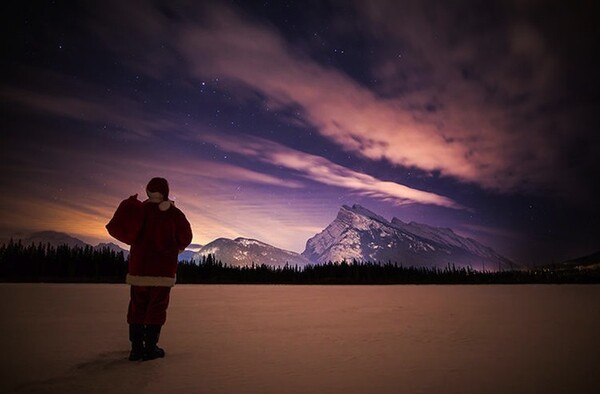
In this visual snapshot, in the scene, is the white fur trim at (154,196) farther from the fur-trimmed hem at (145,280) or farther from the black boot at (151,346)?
the black boot at (151,346)

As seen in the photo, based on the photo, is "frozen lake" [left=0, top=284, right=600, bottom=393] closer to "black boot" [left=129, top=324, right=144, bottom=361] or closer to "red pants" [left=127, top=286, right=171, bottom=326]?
"black boot" [left=129, top=324, right=144, bottom=361]

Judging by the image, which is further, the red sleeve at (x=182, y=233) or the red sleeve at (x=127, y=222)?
the red sleeve at (x=182, y=233)

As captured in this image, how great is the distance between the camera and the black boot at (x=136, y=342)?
4227mm

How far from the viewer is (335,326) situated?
653 cm

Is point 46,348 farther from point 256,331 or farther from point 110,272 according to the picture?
point 110,272

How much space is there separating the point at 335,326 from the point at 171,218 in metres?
3.34

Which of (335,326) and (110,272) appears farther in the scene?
(110,272)

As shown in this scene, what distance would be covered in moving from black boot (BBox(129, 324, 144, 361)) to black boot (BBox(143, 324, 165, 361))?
6 centimetres

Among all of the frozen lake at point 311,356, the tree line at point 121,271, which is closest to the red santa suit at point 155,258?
the frozen lake at point 311,356

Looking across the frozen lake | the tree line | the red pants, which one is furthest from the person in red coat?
the tree line

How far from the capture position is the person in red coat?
4445 millimetres

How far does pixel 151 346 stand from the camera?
430 cm

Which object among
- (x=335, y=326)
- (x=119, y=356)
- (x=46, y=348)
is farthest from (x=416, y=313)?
(x=46, y=348)

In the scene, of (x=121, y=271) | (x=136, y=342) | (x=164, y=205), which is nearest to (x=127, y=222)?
(x=164, y=205)
